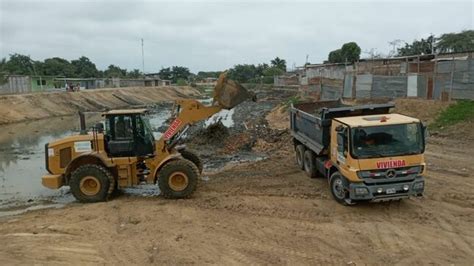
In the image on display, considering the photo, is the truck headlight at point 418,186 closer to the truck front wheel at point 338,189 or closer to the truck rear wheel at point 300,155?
the truck front wheel at point 338,189

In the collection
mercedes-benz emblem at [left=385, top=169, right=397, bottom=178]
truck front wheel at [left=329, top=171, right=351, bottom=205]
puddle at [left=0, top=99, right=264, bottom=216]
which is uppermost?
mercedes-benz emblem at [left=385, top=169, right=397, bottom=178]

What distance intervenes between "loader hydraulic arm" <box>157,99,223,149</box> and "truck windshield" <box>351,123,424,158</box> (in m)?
4.33

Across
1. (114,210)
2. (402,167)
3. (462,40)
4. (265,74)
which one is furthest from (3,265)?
(265,74)

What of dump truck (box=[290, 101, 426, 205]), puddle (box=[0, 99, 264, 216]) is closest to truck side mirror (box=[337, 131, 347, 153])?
dump truck (box=[290, 101, 426, 205])

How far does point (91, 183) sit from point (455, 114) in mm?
16639

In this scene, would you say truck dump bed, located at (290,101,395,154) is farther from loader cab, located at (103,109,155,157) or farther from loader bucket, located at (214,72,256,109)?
loader cab, located at (103,109,155,157)

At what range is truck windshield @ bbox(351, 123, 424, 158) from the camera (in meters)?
10.3

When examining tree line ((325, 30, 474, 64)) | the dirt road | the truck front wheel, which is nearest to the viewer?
the dirt road

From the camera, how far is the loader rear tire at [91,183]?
12383 millimetres

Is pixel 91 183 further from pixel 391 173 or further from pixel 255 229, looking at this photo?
pixel 391 173

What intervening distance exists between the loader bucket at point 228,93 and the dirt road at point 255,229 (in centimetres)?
244

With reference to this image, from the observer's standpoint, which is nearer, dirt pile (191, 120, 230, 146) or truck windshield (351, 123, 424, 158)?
truck windshield (351, 123, 424, 158)

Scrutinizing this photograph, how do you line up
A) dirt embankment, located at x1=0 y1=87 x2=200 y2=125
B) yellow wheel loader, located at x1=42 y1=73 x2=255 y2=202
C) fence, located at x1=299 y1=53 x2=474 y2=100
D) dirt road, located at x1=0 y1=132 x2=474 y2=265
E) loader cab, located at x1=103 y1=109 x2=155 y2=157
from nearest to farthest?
dirt road, located at x1=0 y1=132 x2=474 y2=265 → yellow wheel loader, located at x1=42 y1=73 x2=255 y2=202 → loader cab, located at x1=103 y1=109 x2=155 y2=157 → fence, located at x1=299 y1=53 x2=474 y2=100 → dirt embankment, located at x1=0 y1=87 x2=200 y2=125

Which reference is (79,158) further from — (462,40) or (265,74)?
(265,74)
